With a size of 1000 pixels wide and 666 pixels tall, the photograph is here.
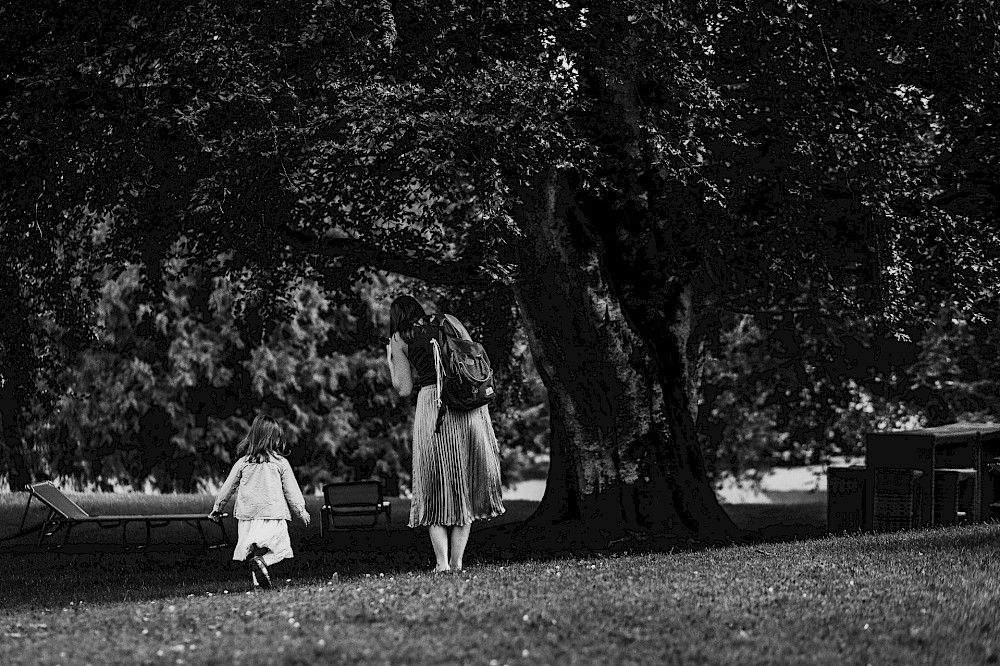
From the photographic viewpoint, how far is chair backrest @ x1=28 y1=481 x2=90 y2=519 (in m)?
16.3

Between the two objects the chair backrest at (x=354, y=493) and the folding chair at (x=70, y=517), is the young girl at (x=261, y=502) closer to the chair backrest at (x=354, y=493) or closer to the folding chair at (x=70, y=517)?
the folding chair at (x=70, y=517)

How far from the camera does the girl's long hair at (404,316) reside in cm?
1108

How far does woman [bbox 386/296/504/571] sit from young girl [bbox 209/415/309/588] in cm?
100

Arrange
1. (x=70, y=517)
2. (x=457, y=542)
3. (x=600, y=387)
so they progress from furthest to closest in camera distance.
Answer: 1. (x=70, y=517)
2. (x=600, y=387)
3. (x=457, y=542)

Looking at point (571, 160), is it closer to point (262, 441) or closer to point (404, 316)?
point (404, 316)

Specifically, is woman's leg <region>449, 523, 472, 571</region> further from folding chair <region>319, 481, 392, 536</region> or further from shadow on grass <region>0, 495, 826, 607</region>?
folding chair <region>319, 481, 392, 536</region>

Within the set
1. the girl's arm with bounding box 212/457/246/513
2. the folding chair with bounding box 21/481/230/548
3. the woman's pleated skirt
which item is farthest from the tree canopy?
the girl's arm with bounding box 212/457/246/513

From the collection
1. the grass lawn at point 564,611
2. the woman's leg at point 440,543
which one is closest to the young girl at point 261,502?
the grass lawn at point 564,611

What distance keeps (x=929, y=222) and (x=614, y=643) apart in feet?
31.9

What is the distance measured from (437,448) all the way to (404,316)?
1072mm

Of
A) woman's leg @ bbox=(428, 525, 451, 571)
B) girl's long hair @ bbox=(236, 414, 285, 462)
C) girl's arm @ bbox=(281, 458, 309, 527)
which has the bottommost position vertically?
woman's leg @ bbox=(428, 525, 451, 571)

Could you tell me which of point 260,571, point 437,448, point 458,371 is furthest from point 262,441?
point 458,371

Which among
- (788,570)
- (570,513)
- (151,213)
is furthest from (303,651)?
(570,513)

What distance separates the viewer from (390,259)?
17.2 metres
